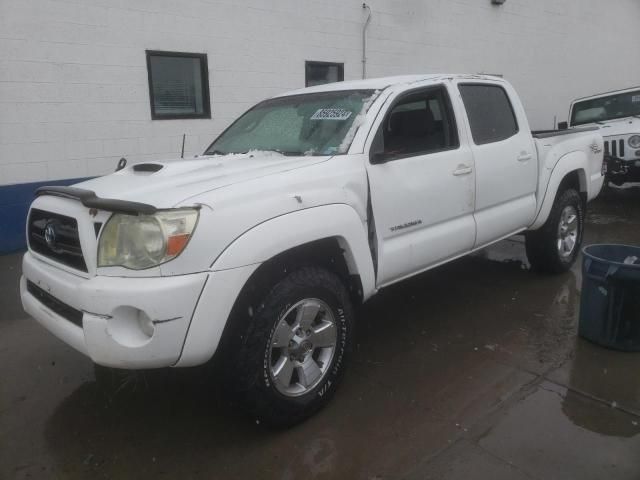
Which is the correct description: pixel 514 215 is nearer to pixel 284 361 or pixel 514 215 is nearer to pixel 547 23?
pixel 284 361

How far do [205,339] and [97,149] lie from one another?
5.30 metres

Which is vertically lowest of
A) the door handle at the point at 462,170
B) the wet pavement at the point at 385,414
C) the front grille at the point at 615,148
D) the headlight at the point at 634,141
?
the wet pavement at the point at 385,414

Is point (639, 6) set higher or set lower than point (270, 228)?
higher

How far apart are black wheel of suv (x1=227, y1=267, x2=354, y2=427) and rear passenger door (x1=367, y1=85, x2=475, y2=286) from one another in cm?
47

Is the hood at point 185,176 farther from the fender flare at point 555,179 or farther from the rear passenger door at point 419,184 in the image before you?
the fender flare at point 555,179

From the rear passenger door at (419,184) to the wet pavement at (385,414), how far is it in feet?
2.26

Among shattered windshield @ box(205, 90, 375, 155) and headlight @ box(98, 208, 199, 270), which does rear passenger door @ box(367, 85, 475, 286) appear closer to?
shattered windshield @ box(205, 90, 375, 155)

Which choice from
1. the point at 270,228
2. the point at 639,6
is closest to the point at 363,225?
the point at 270,228

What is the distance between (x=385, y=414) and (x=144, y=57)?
19.3 feet

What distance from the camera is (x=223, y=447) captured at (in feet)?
8.96

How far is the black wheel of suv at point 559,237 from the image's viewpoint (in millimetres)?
4918

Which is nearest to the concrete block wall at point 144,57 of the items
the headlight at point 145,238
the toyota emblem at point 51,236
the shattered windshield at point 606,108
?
the shattered windshield at point 606,108

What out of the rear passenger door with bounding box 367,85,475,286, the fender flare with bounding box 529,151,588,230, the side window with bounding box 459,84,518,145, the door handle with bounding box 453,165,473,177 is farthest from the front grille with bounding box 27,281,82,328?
the fender flare with bounding box 529,151,588,230

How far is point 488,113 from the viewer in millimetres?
4242
